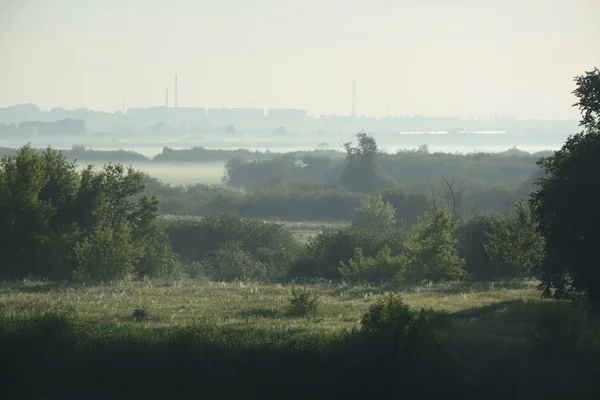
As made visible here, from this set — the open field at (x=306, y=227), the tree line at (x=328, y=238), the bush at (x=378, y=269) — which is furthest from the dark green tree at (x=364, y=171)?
the bush at (x=378, y=269)

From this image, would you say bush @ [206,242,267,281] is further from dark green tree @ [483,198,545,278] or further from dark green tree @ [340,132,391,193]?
dark green tree @ [340,132,391,193]

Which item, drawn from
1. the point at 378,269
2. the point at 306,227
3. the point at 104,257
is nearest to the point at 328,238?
the point at 378,269

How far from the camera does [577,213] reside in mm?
30453

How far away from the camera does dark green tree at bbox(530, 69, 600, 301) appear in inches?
1193

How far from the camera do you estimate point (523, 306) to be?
31.3 meters

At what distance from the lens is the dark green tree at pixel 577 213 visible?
30.3 meters

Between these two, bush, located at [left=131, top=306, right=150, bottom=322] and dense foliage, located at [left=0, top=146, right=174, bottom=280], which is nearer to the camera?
bush, located at [left=131, top=306, right=150, bottom=322]

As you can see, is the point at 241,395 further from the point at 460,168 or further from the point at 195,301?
the point at 460,168

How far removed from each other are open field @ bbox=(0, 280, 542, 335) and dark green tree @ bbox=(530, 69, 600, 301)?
Answer: 2.56 m

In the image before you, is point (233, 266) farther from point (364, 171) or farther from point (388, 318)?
point (364, 171)

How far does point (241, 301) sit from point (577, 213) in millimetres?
14041

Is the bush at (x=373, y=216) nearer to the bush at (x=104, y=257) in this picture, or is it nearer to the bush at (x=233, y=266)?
the bush at (x=233, y=266)

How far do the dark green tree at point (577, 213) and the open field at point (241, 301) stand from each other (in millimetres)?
2563

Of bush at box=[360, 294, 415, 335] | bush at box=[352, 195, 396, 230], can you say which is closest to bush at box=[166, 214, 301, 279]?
bush at box=[352, 195, 396, 230]
